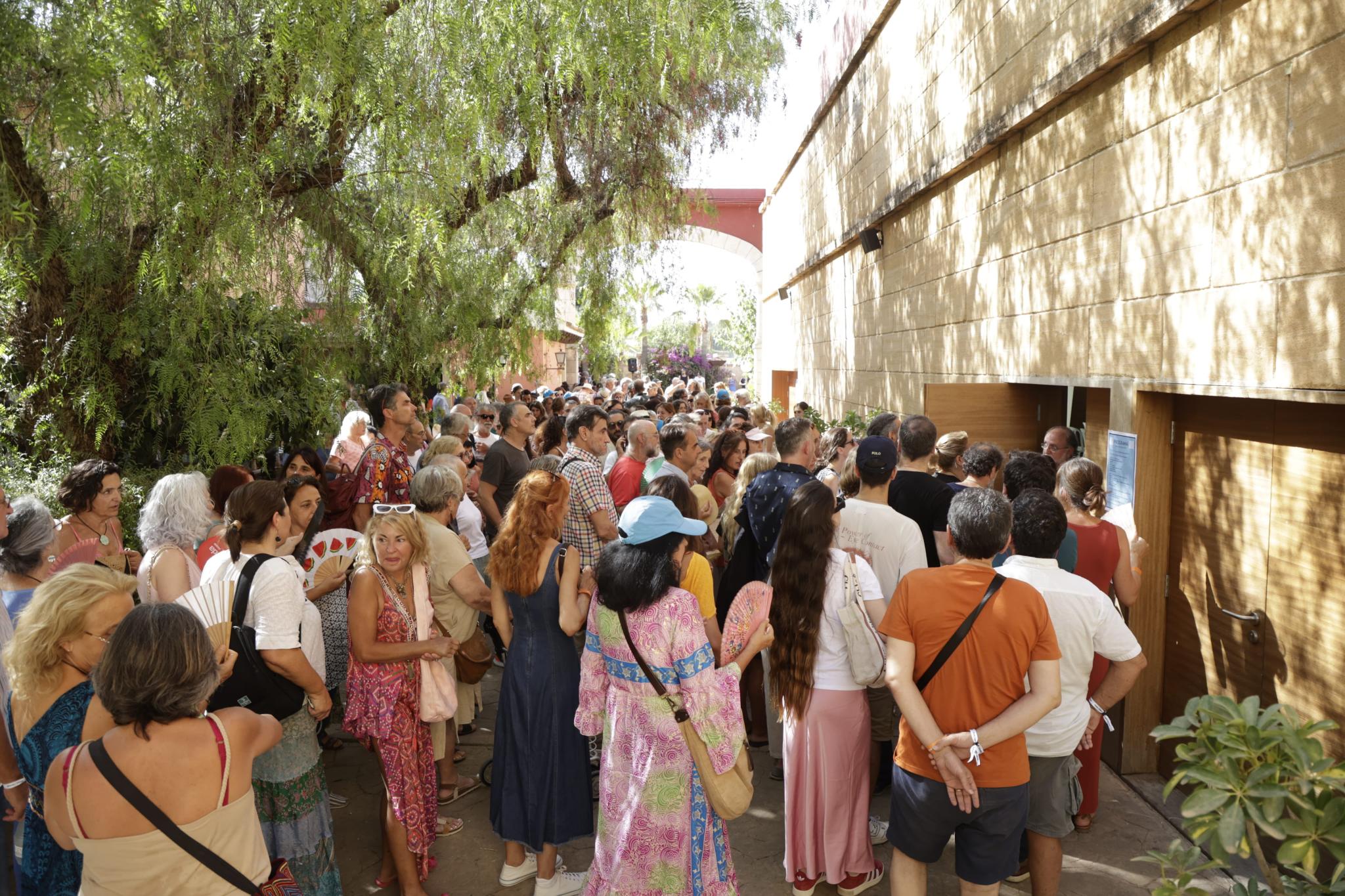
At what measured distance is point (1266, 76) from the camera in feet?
11.7

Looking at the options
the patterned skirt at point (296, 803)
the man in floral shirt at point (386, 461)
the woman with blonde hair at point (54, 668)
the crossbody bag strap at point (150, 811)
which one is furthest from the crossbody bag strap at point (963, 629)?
the man in floral shirt at point (386, 461)

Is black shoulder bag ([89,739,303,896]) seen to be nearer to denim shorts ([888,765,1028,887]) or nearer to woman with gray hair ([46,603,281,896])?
woman with gray hair ([46,603,281,896])

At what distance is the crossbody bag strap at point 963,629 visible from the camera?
2.94 m

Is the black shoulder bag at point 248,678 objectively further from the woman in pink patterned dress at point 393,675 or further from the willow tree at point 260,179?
the willow tree at point 260,179

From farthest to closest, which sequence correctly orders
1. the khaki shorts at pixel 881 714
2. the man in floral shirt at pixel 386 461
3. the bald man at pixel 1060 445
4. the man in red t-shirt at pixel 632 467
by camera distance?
the man in red t-shirt at pixel 632 467
the man in floral shirt at pixel 386 461
the bald man at pixel 1060 445
the khaki shorts at pixel 881 714

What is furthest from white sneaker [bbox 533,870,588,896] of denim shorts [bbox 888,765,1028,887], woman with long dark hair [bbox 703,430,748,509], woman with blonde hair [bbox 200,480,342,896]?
woman with long dark hair [bbox 703,430,748,509]

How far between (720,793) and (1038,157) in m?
4.41

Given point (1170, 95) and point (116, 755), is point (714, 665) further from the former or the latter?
point (1170, 95)

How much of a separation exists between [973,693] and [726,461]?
315 centimetres

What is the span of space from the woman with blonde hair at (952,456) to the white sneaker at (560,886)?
9.76ft

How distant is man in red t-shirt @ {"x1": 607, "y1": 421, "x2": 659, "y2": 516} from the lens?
5.86m

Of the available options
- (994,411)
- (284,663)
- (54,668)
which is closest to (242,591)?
(284,663)

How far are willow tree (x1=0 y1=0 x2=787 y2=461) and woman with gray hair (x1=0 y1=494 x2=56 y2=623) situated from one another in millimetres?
1745

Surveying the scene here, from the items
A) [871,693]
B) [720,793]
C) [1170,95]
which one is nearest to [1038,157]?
[1170,95]
